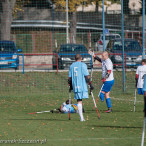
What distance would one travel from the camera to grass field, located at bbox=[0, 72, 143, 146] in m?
9.09

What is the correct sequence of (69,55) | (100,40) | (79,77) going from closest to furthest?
(79,77) → (100,40) → (69,55)

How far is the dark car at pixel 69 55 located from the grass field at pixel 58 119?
1187mm

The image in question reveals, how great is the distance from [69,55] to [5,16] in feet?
12.9

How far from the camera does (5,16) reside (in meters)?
22.9

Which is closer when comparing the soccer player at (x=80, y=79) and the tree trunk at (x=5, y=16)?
the soccer player at (x=80, y=79)

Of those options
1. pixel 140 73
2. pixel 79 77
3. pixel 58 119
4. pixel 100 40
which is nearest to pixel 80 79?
pixel 79 77

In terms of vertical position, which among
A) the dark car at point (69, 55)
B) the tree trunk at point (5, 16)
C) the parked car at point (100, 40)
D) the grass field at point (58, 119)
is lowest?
the grass field at point (58, 119)

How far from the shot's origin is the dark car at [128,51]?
22.8 metres

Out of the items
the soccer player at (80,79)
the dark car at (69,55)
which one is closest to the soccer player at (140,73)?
the soccer player at (80,79)

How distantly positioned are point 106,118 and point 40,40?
14687mm

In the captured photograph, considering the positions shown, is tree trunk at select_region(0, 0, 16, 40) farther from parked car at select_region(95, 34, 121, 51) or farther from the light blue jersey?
the light blue jersey

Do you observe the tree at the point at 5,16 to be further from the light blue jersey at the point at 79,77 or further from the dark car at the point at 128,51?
the light blue jersey at the point at 79,77

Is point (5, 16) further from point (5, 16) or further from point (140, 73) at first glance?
point (140, 73)

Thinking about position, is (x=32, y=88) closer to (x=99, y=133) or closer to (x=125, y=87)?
(x=125, y=87)
